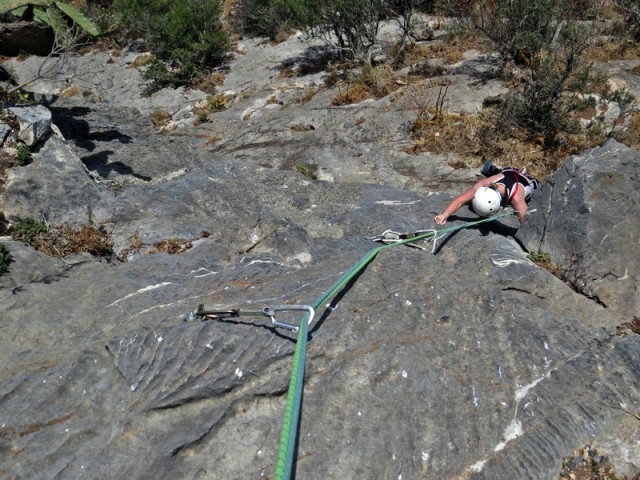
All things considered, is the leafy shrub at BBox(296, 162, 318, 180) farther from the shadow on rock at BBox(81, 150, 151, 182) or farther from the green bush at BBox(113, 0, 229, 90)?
the green bush at BBox(113, 0, 229, 90)

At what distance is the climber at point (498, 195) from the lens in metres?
6.46

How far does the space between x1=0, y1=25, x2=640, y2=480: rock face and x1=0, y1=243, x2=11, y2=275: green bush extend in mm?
112

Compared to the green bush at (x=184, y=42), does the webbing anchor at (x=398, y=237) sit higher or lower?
lower

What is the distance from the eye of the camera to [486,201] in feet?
21.1

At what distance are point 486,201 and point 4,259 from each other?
5.96m

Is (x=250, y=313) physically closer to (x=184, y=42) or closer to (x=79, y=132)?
(x=79, y=132)

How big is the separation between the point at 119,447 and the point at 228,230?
12.3 feet

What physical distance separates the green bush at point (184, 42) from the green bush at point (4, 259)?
13.8 m

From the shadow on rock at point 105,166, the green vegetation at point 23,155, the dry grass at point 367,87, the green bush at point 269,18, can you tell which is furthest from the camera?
the green bush at point 269,18

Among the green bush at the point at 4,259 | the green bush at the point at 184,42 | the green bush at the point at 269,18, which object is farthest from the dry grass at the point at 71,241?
the green bush at the point at 269,18

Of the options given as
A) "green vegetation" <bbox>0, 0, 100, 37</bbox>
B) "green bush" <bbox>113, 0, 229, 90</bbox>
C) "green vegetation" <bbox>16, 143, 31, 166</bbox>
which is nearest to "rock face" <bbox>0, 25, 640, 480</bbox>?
"green vegetation" <bbox>16, 143, 31, 166</bbox>

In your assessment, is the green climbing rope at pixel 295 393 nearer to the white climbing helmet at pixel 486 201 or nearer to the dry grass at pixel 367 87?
the white climbing helmet at pixel 486 201

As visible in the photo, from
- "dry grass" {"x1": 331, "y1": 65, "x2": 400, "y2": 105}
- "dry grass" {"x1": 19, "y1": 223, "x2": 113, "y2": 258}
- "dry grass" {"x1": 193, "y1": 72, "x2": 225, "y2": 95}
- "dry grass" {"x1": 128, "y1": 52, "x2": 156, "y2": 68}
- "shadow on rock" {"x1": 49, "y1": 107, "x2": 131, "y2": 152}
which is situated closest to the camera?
"dry grass" {"x1": 19, "y1": 223, "x2": 113, "y2": 258}

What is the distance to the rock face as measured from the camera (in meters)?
3.13
